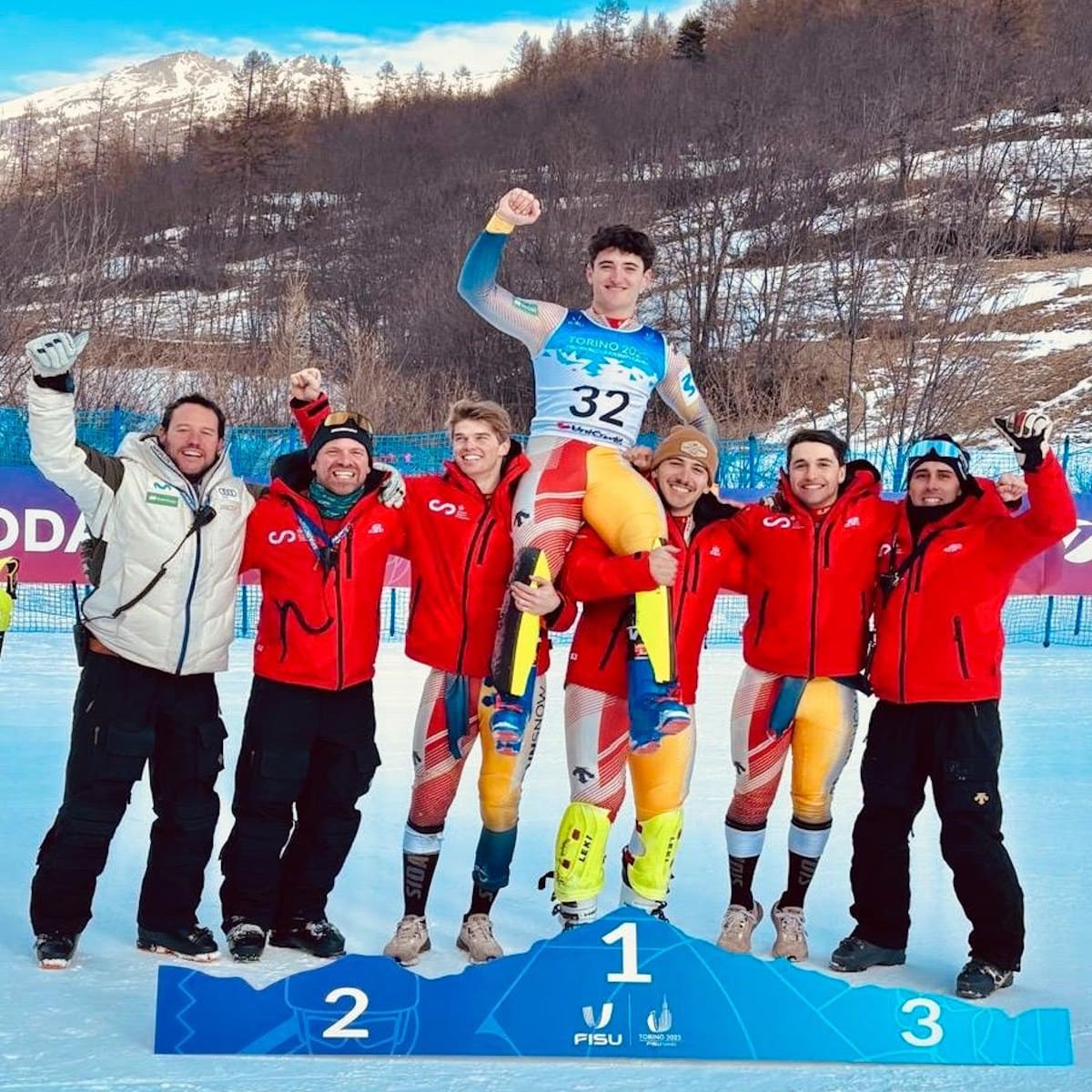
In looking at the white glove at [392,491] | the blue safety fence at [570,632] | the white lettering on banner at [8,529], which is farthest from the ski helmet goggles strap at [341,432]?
the blue safety fence at [570,632]

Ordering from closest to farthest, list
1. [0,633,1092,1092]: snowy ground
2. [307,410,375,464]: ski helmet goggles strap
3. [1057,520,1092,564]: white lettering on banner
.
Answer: [0,633,1092,1092]: snowy ground, [307,410,375,464]: ski helmet goggles strap, [1057,520,1092,564]: white lettering on banner

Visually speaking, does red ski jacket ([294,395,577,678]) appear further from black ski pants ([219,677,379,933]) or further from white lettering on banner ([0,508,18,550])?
white lettering on banner ([0,508,18,550])

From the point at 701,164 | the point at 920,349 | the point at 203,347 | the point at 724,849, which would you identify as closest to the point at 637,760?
the point at 724,849

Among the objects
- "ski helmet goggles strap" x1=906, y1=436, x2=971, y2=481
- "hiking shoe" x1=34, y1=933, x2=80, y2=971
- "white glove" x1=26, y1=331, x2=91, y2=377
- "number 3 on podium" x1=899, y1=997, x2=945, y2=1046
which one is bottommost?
"hiking shoe" x1=34, y1=933, x2=80, y2=971

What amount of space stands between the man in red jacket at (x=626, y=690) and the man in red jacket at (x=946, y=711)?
24.4 inches

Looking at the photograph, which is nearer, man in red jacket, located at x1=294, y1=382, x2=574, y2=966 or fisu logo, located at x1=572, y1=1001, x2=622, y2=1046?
fisu logo, located at x1=572, y1=1001, x2=622, y2=1046

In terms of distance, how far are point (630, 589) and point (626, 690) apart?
1.19ft

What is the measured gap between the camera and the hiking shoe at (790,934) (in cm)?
460

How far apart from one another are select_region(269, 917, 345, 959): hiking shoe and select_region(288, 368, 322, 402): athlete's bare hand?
176cm

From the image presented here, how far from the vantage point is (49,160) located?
62156mm

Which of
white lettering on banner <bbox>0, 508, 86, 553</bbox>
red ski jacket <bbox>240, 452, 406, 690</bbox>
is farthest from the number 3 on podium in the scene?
white lettering on banner <bbox>0, 508, 86, 553</bbox>

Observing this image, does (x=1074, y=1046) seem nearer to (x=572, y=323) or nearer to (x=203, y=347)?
(x=572, y=323)

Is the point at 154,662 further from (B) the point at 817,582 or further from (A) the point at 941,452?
(A) the point at 941,452

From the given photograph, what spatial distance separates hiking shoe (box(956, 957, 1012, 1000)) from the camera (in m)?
4.33
